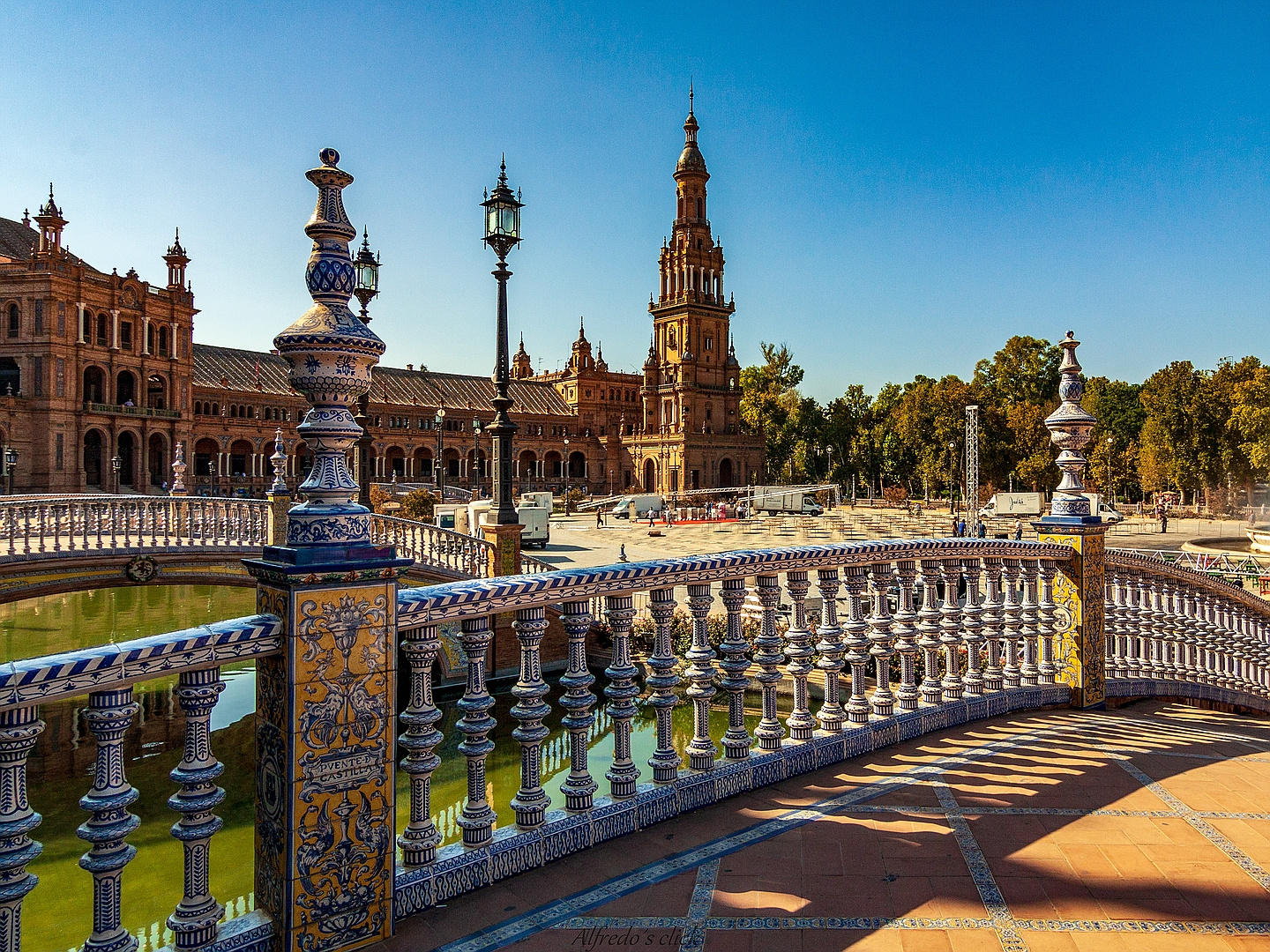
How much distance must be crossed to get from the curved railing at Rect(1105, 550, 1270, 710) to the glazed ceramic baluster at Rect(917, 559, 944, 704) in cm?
200

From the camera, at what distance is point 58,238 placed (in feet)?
157

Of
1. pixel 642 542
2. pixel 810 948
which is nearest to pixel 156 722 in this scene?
pixel 810 948

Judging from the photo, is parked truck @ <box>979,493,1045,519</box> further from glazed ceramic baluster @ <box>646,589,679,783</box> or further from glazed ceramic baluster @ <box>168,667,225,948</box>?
glazed ceramic baluster @ <box>168,667,225,948</box>

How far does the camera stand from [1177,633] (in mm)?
6711

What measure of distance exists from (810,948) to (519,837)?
46.9 inches

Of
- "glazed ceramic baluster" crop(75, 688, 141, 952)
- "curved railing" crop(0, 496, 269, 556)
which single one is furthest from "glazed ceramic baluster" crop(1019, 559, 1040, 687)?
"curved railing" crop(0, 496, 269, 556)

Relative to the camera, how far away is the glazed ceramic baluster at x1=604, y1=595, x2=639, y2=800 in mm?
3600

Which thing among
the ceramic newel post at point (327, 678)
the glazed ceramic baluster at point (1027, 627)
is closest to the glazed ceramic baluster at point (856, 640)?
the glazed ceramic baluster at point (1027, 627)

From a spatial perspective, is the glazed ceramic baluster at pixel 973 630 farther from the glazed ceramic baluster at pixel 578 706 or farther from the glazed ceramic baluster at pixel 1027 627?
the glazed ceramic baluster at pixel 578 706

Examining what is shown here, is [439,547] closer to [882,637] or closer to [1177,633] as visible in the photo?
[882,637]

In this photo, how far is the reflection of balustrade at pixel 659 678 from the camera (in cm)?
232

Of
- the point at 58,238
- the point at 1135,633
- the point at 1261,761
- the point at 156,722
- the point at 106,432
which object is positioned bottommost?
the point at 156,722

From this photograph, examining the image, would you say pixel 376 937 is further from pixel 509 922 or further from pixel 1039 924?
pixel 1039 924

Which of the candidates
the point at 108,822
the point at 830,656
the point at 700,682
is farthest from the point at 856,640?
the point at 108,822
